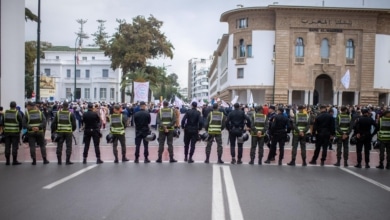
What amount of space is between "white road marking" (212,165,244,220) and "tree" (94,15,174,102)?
45560 mm

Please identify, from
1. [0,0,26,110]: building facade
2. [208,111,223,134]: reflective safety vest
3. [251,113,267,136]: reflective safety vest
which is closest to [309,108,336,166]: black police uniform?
[251,113,267,136]: reflective safety vest

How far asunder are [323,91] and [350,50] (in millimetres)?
7163

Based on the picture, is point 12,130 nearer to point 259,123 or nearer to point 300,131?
point 259,123

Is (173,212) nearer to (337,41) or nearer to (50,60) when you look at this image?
(337,41)

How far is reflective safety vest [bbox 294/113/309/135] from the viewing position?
43.0 ft

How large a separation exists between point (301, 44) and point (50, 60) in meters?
46.3

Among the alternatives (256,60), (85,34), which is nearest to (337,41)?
(256,60)

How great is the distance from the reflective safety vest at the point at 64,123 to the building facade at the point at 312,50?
1604 inches

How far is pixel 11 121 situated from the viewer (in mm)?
12273

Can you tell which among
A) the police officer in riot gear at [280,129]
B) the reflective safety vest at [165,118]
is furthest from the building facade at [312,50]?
the reflective safety vest at [165,118]

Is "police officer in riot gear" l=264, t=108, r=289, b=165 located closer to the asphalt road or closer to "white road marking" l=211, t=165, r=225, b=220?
the asphalt road

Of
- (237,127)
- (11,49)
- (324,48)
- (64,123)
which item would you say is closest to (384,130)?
(237,127)

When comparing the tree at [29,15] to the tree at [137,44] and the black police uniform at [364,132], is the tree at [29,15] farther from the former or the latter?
the tree at [137,44]

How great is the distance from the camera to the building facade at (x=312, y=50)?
51.1 metres
